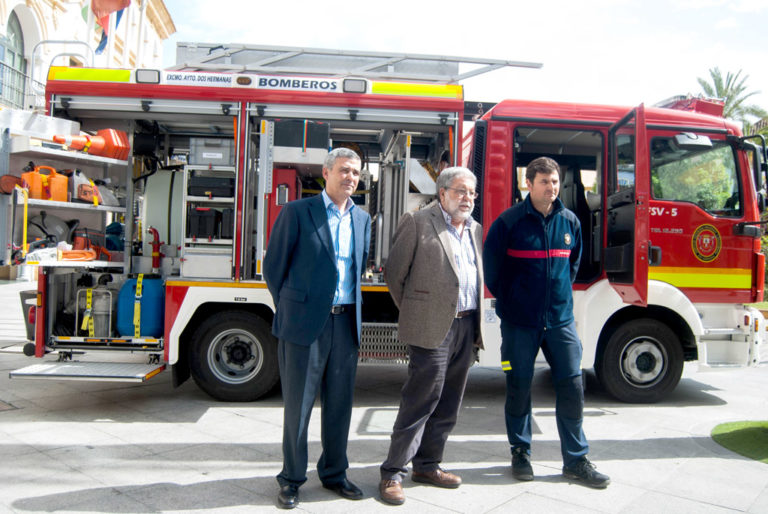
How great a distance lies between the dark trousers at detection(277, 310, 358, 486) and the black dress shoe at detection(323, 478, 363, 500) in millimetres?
29

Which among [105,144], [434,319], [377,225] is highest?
[105,144]

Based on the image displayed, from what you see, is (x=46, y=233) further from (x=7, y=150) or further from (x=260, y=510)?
(x=260, y=510)

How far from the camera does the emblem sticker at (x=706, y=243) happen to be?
18.8 feet

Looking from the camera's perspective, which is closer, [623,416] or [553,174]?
[553,174]

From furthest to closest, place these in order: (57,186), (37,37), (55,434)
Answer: (37,37)
(57,186)
(55,434)

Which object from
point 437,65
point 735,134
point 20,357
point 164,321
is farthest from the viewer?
point 20,357

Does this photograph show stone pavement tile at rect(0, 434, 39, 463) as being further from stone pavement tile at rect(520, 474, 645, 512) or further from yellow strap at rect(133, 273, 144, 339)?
stone pavement tile at rect(520, 474, 645, 512)

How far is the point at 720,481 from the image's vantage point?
3928 mm

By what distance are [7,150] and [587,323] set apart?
533 cm

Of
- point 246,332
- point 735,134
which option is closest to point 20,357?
point 246,332

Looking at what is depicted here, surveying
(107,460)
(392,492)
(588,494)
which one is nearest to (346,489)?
(392,492)

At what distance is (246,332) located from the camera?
18.5ft

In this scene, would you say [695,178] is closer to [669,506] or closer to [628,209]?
[628,209]

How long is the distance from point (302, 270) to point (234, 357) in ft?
8.57
